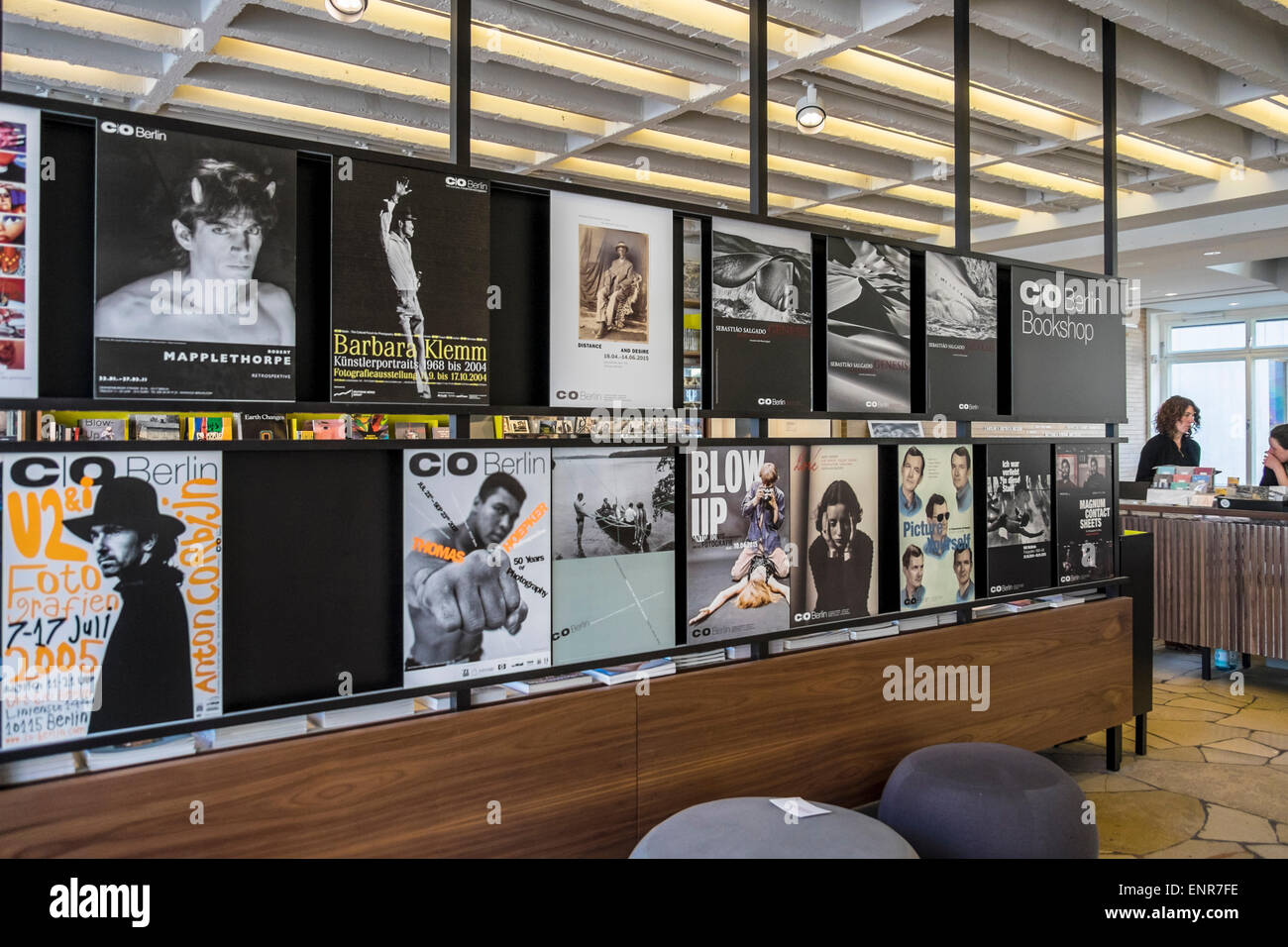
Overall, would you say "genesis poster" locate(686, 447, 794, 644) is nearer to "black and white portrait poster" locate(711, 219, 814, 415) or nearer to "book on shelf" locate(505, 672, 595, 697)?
"black and white portrait poster" locate(711, 219, 814, 415)

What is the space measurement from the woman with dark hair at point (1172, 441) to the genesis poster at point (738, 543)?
522cm

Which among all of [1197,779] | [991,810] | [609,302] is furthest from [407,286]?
[1197,779]

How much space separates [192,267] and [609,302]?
1.05 metres

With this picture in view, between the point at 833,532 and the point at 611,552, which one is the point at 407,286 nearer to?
the point at 611,552

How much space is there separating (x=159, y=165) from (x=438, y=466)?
0.86 m

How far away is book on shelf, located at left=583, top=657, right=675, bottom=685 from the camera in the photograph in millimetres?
2375

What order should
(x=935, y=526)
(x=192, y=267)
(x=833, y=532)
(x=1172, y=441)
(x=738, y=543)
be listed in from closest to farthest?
(x=192, y=267), (x=738, y=543), (x=833, y=532), (x=935, y=526), (x=1172, y=441)

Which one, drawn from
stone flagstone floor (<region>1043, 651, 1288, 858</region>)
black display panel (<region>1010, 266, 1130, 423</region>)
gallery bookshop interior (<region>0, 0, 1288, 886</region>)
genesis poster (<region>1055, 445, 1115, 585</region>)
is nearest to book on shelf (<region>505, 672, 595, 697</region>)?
gallery bookshop interior (<region>0, 0, 1288, 886</region>)

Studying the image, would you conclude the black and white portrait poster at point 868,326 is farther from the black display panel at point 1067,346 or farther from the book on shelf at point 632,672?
the book on shelf at point 632,672

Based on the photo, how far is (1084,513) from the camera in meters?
3.80

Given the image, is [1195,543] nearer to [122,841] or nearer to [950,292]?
[950,292]

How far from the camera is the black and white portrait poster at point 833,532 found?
280 centimetres

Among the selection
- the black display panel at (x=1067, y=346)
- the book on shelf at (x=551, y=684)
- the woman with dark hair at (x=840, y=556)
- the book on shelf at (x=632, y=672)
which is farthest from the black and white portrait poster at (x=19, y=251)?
the black display panel at (x=1067, y=346)
